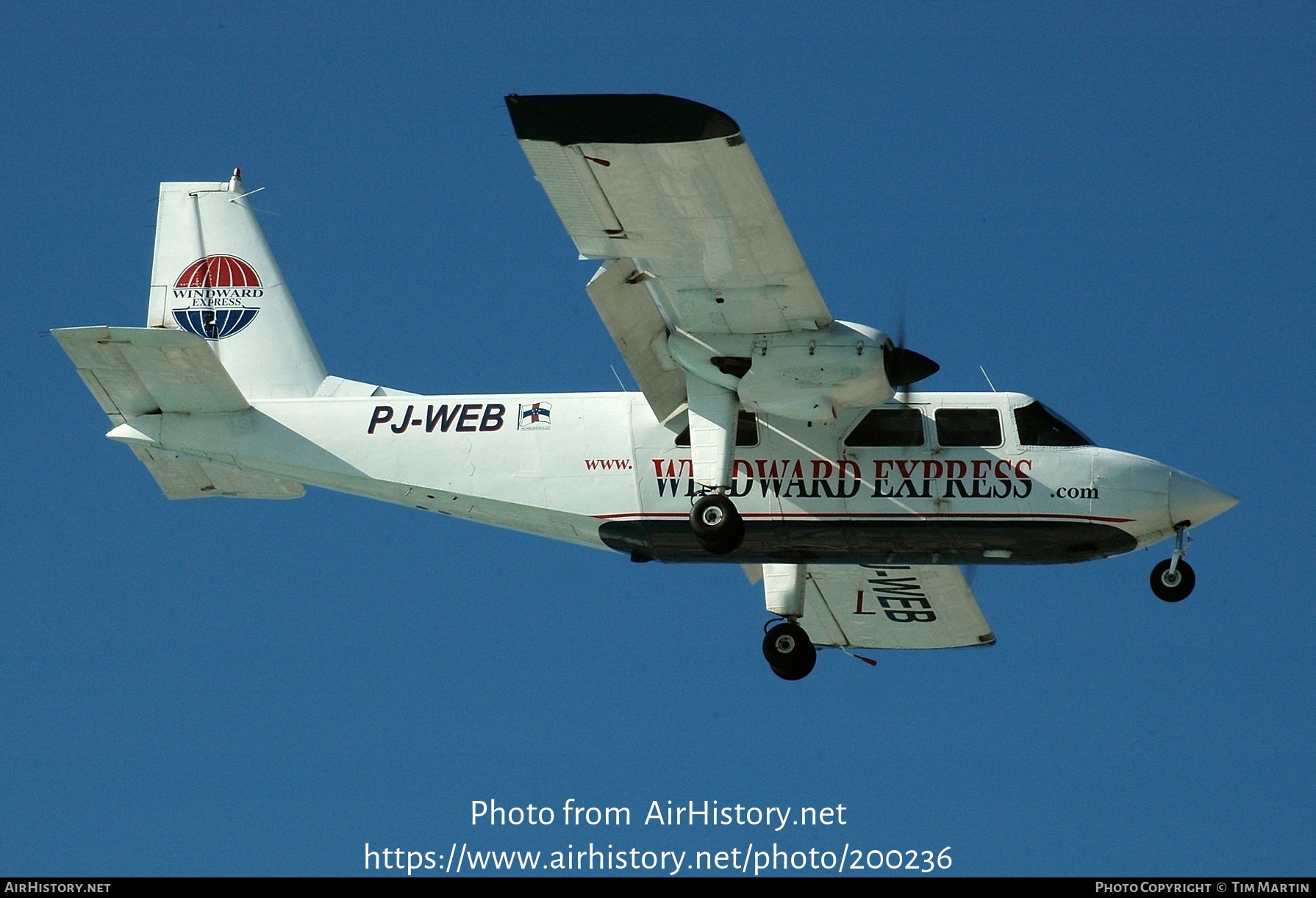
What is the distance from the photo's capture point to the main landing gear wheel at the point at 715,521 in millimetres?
19172

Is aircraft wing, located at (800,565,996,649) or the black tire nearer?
the black tire

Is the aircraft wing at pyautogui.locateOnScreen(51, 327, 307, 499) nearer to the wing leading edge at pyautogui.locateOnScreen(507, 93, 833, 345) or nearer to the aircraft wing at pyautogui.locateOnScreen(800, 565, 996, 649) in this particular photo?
the wing leading edge at pyautogui.locateOnScreen(507, 93, 833, 345)

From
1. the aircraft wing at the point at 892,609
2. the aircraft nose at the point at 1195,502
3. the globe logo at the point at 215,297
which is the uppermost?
the globe logo at the point at 215,297

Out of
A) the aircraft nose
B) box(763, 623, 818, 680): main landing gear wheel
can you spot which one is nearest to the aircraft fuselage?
the aircraft nose

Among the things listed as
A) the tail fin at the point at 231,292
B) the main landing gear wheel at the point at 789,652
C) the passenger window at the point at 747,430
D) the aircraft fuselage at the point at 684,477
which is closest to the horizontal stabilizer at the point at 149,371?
the aircraft fuselage at the point at 684,477

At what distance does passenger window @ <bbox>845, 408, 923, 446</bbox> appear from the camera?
20.1m

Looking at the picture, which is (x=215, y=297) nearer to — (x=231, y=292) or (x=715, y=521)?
(x=231, y=292)

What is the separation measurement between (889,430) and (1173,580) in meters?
3.48

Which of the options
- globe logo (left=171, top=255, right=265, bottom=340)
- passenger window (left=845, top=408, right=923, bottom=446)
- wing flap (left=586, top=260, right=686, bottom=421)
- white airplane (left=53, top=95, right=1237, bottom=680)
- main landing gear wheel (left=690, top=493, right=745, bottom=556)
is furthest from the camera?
globe logo (left=171, top=255, right=265, bottom=340)

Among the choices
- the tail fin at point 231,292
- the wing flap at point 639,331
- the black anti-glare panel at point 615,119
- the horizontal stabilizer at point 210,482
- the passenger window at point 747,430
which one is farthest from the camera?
the tail fin at point 231,292

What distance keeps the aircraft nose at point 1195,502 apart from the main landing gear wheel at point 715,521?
494cm

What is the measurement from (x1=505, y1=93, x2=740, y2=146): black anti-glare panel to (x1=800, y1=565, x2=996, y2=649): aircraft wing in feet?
27.4

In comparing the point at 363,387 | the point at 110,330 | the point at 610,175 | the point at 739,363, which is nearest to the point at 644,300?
the point at 739,363

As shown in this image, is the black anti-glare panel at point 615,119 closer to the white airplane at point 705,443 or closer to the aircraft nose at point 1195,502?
the white airplane at point 705,443
